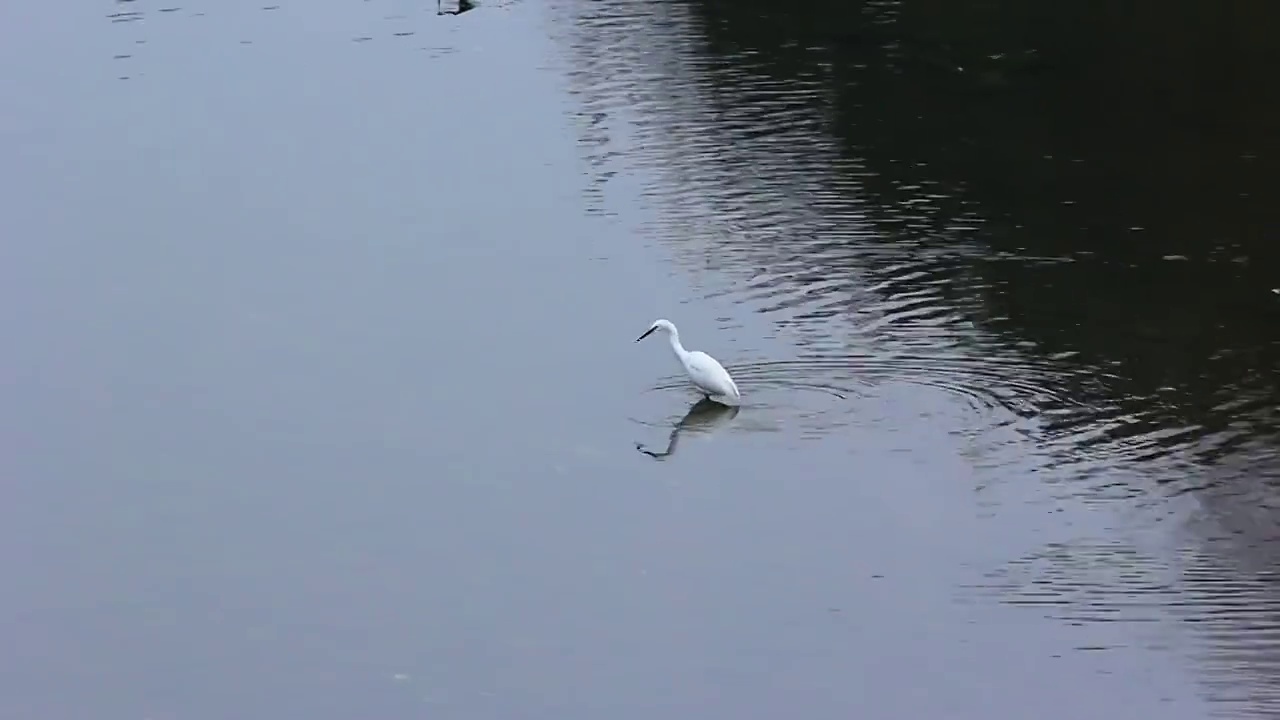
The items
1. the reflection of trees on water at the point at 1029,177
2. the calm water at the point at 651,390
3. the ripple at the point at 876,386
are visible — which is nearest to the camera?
the calm water at the point at 651,390

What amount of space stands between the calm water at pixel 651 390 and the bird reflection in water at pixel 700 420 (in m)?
0.09

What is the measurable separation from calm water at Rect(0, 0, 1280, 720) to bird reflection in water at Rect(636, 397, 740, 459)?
0.09m

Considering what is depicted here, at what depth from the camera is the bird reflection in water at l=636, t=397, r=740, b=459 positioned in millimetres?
13312

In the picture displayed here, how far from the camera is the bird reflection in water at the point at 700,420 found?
13.3m

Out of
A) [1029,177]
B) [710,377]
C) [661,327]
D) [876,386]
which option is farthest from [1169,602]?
[1029,177]

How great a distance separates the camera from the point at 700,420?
533 inches

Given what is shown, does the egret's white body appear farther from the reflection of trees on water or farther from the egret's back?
the reflection of trees on water

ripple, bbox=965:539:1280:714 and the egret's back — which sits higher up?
the egret's back

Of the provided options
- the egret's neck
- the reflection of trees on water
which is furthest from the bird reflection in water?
the reflection of trees on water

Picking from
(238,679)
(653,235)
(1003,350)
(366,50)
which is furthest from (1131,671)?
(366,50)

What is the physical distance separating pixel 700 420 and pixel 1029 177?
5893mm

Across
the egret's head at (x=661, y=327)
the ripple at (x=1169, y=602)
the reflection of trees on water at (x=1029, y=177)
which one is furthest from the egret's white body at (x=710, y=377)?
the ripple at (x=1169, y=602)

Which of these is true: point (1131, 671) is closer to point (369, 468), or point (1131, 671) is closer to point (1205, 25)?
point (369, 468)

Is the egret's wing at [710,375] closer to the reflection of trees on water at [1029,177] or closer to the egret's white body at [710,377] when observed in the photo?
the egret's white body at [710,377]
